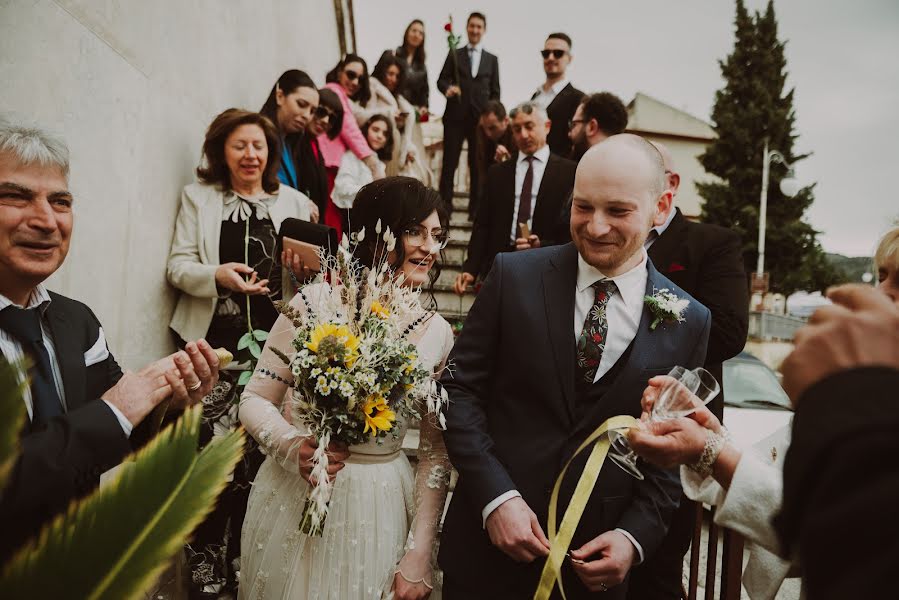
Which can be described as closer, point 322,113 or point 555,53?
point 322,113

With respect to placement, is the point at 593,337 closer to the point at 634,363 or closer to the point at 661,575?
the point at 634,363

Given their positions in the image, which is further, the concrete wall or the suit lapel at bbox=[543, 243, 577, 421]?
the concrete wall

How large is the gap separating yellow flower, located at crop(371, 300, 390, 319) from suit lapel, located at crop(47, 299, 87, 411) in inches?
34.9

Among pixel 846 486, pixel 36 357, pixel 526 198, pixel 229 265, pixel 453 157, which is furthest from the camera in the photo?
pixel 453 157

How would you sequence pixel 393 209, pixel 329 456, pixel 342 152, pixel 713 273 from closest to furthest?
pixel 329 456 → pixel 393 209 → pixel 713 273 → pixel 342 152

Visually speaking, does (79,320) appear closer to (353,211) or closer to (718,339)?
(353,211)

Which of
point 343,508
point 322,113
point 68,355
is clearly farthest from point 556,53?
point 68,355

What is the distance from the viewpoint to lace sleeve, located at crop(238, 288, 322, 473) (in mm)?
2205

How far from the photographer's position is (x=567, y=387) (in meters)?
1.93

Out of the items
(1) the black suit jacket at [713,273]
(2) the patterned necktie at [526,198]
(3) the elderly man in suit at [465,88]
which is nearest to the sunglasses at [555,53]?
(3) the elderly man in suit at [465,88]

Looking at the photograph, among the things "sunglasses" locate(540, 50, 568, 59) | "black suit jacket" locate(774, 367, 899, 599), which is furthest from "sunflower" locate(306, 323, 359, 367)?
"sunglasses" locate(540, 50, 568, 59)

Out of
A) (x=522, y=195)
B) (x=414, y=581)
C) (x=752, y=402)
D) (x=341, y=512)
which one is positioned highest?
(x=522, y=195)

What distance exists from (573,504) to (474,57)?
26.2 ft

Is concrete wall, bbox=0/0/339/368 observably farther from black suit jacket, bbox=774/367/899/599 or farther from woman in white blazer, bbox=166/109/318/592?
black suit jacket, bbox=774/367/899/599
